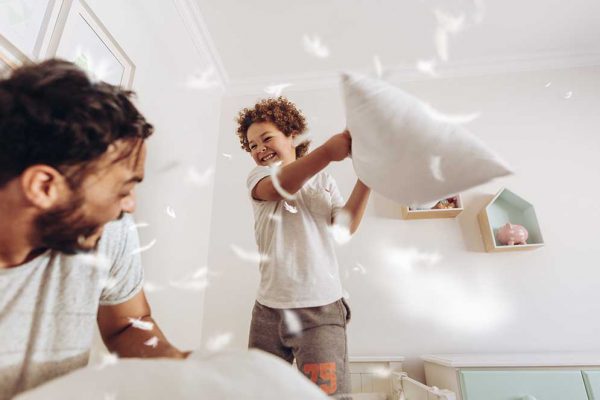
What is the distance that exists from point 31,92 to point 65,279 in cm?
30

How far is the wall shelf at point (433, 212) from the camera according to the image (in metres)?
1.75

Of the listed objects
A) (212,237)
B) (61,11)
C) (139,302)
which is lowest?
(139,302)

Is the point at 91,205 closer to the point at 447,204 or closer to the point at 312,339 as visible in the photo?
the point at 312,339

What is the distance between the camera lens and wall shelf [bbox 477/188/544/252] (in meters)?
1.72

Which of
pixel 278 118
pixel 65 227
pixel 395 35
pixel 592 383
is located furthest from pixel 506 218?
pixel 65 227

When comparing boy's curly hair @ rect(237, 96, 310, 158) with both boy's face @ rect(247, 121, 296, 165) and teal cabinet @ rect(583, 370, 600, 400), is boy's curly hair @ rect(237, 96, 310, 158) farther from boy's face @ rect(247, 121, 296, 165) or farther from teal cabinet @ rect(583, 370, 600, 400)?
teal cabinet @ rect(583, 370, 600, 400)

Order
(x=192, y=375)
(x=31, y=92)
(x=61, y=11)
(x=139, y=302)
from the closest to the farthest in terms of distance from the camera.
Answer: (x=192, y=375), (x=31, y=92), (x=139, y=302), (x=61, y=11)

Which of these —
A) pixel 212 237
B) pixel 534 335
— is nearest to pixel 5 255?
pixel 212 237

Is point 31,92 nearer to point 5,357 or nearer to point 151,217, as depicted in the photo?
point 5,357

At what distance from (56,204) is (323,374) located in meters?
0.64

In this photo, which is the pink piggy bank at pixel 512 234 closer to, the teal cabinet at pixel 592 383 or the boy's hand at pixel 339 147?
the teal cabinet at pixel 592 383

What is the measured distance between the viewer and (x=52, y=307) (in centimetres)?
57

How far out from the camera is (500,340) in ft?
5.35

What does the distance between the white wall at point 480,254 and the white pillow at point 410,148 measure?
45.6 inches
